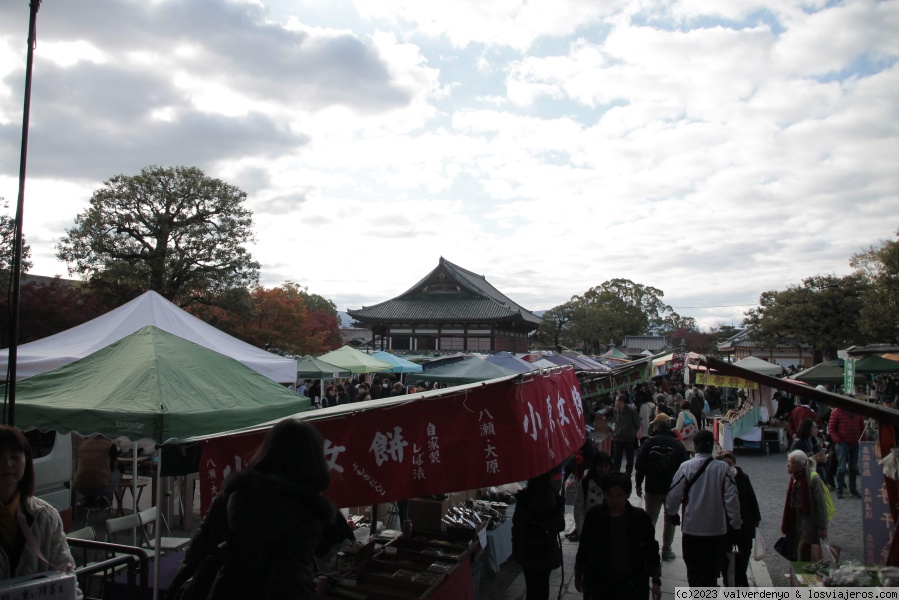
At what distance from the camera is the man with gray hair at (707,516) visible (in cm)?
437

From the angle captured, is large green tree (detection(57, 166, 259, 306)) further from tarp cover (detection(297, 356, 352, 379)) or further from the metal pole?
the metal pole

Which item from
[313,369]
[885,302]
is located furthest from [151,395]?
[885,302]

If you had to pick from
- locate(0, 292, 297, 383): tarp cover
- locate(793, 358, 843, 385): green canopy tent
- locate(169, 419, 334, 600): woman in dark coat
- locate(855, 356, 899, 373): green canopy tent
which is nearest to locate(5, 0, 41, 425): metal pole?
locate(0, 292, 297, 383): tarp cover

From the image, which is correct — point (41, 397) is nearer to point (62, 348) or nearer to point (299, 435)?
point (62, 348)

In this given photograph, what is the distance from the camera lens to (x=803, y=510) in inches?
192

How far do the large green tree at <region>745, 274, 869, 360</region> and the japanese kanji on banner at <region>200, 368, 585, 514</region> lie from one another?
30.7 metres

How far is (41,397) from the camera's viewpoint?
557 centimetres

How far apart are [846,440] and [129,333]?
11362 millimetres

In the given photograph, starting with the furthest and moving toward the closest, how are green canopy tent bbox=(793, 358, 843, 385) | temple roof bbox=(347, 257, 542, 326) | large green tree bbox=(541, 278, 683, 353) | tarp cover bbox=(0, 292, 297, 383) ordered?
large green tree bbox=(541, 278, 683, 353) → temple roof bbox=(347, 257, 542, 326) → green canopy tent bbox=(793, 358, 843, 385) → tarp cover bbox=(0, 292, 297, 383)

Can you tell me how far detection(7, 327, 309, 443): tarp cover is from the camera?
17.2 ft

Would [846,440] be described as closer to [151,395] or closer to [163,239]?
[151,395]

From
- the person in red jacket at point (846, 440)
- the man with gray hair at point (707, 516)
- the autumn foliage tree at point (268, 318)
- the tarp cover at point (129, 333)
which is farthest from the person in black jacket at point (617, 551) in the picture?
the autumn foliage tree at point (268, 318)

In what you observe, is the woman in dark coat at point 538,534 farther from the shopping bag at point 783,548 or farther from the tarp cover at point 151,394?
the tarp cover at point 151,394

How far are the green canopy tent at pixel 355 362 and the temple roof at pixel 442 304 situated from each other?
17.9 meters
